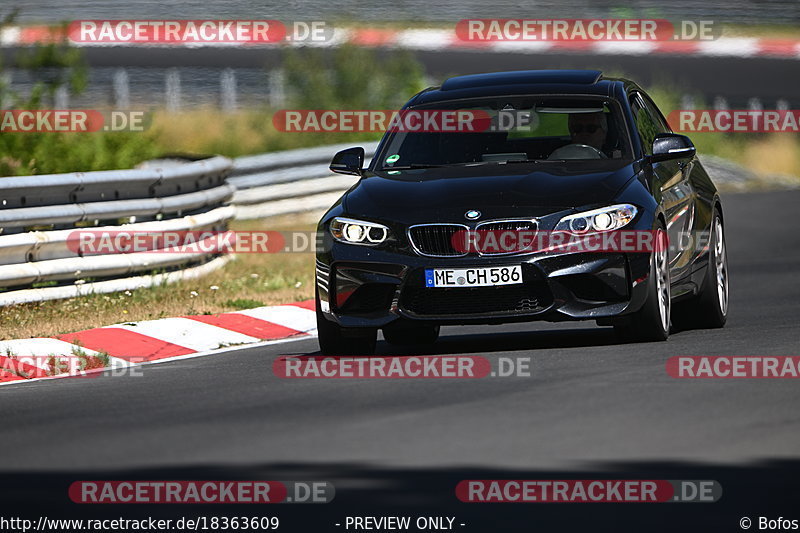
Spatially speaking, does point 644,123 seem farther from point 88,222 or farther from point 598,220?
point 88,222

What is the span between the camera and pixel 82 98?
30375mm

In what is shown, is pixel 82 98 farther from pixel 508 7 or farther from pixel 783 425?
pixel 783 425

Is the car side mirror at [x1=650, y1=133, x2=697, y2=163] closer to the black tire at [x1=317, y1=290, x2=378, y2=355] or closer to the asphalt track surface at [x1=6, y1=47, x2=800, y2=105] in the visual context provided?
the black tire at [x1=317, y1=290, x2=378, y2=355]

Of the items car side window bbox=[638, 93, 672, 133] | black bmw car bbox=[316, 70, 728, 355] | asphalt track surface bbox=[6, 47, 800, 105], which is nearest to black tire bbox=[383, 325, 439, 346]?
black bmw car bbox=[316, 70, 728, 355]

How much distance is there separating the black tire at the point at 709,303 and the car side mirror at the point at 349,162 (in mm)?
2291

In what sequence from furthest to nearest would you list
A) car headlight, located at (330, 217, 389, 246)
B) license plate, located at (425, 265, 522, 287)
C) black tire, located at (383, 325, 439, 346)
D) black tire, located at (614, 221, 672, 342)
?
1. black tire, located at (383, 325, 439, 346)
2. car headlight, located at (330, 217, 389, 246)
3. black tire, located at (614, 221, 672, 342)
4. license plate, located at (425, 265, 522, 287)

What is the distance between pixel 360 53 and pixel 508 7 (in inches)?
170

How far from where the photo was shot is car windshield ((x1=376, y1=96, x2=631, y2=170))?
11133mm

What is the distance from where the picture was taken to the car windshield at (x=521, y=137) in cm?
1113

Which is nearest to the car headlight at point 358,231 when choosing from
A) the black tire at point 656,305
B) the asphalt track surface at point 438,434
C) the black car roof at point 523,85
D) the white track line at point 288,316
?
the asphalt track surface at point 438,434

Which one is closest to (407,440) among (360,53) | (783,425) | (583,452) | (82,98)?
(583,452)

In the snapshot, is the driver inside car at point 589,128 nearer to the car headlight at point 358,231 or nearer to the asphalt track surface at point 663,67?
the car headlight at point 358,231

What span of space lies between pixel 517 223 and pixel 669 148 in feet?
4.53

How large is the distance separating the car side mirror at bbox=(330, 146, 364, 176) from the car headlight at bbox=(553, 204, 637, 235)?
1935 millimetres
